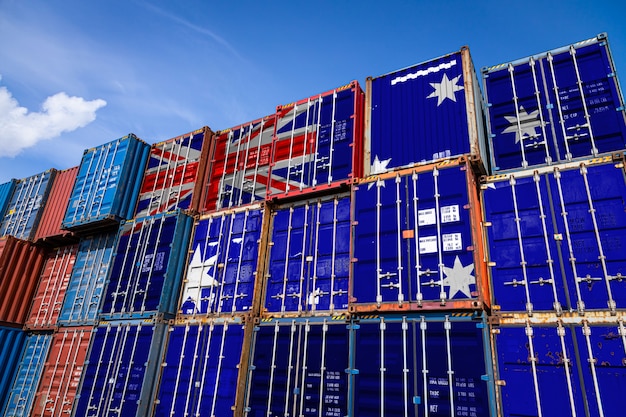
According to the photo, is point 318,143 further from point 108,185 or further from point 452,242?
point 108,185

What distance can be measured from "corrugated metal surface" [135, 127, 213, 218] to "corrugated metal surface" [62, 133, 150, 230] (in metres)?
0.44

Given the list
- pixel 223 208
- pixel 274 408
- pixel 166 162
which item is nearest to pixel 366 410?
pixel 274 408

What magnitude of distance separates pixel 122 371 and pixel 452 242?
10.3m

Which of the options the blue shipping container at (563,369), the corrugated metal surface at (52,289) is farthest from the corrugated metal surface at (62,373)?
the blue shipping container at (563,369)

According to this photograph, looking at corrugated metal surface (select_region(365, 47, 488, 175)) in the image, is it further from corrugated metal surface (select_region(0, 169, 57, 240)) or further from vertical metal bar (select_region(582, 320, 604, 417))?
corrugated metal surface (select_region(0, 169, 57, 240))

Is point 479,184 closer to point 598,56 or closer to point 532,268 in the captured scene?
point 532,268

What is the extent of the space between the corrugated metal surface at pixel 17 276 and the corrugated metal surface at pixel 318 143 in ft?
37.7

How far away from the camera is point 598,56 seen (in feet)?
36.7

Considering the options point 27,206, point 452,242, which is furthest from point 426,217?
point 27,206

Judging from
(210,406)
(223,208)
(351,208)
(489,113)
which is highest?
(489,113)

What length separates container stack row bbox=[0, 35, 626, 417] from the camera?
8977 mm

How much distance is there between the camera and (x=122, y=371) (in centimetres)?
1316

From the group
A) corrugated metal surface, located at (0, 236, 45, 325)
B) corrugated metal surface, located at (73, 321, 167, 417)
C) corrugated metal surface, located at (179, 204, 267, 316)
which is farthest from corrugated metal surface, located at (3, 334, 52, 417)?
corrugated metal surface, located at (179, 204, 267, 316)

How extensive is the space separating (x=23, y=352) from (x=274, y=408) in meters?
11.5
